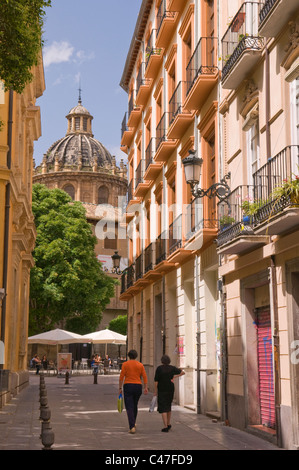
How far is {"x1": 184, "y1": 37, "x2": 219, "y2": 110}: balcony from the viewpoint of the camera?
15.4 m

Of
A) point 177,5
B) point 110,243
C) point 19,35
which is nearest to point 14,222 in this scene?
point 177,5

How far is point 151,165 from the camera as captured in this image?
22266mm

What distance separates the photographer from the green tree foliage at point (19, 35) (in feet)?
34.1

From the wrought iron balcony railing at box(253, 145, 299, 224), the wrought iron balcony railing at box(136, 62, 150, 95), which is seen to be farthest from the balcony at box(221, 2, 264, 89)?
the wrought iron balcony railing at box(136, 62, 150, 95)

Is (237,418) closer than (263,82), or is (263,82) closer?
(263,82)

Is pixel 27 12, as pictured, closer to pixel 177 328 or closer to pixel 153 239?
pixel 177 328

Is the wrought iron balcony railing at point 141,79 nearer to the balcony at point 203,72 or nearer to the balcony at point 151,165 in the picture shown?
the balcony at point 151,165

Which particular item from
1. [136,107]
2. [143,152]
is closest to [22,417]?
[143,152]

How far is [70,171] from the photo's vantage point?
76062mm

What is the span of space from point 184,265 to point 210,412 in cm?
473

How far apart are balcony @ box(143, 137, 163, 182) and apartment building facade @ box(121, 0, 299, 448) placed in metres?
0.06

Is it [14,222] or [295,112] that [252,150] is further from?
[14,222]

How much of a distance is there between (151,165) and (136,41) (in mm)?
8825

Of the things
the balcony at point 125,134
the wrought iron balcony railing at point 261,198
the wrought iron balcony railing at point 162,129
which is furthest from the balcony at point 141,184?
the wrought iron balcony railing at point 261,198
